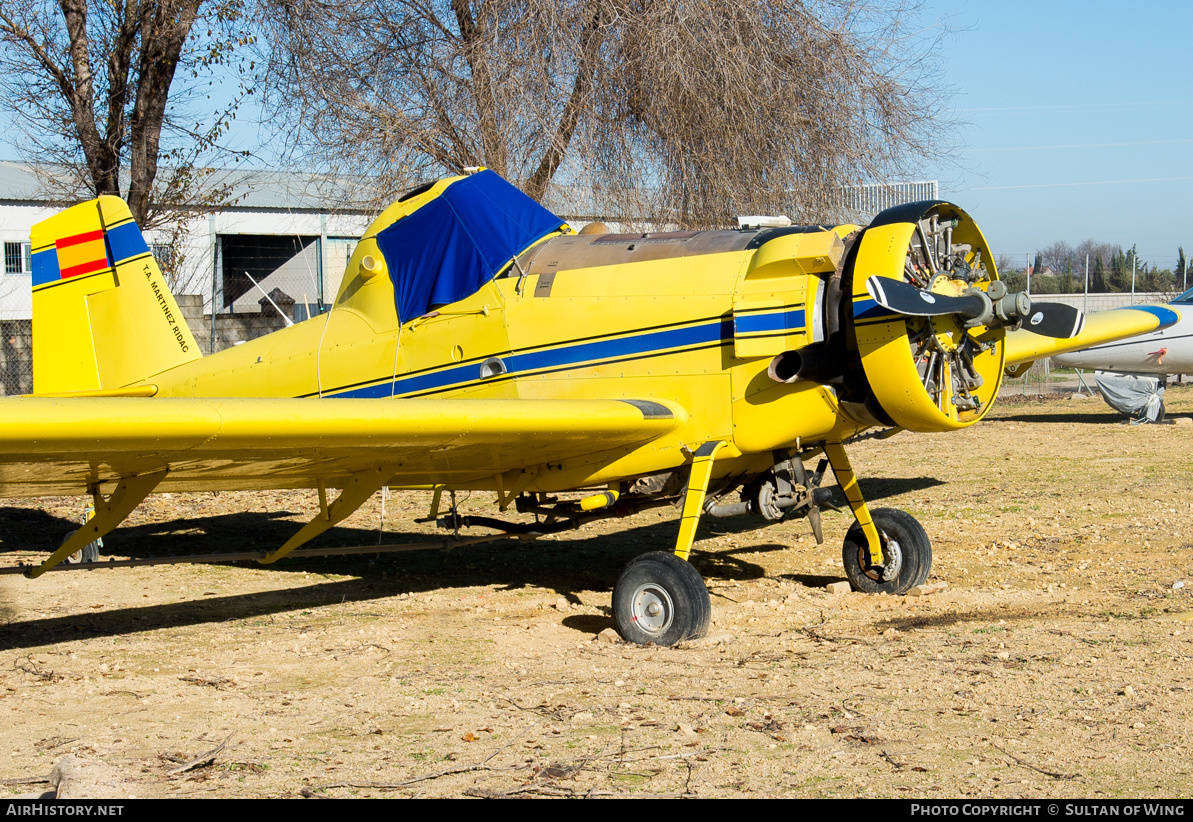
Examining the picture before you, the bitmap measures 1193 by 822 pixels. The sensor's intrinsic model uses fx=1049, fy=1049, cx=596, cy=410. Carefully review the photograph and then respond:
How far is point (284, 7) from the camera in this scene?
524 inches

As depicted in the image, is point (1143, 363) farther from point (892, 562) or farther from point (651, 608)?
point (651, 608)

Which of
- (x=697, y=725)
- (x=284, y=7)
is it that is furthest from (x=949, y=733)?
(x=284, y=7)

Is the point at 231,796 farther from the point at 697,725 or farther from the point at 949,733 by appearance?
the point at 949,733

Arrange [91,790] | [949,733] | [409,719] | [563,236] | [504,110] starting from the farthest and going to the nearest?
[504,110], [563,236], [409,719], [949,733], [91,790]

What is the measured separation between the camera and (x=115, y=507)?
603 centimetres

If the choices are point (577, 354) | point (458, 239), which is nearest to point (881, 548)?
point (577, 354)

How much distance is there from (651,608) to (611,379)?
4.67 ft

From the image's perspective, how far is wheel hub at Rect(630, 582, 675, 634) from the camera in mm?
5969

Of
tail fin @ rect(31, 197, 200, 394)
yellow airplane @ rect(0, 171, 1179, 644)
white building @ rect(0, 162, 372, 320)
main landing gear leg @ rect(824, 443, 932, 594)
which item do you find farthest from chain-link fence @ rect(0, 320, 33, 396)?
main landing gear leg @ rect(824, 443, 932, 594)

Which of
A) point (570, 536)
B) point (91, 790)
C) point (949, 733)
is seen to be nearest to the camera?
point (91, 790)

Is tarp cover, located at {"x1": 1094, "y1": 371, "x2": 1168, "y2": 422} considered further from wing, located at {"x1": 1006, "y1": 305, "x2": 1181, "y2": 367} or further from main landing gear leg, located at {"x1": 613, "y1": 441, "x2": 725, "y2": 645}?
main landing gear leg, located at {"x1": 613, "y1": 441, "x2": 725, "y2": 645}

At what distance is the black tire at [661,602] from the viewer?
5.87 m

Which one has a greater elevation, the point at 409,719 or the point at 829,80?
the point at 829,80

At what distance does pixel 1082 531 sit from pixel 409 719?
638 cm
